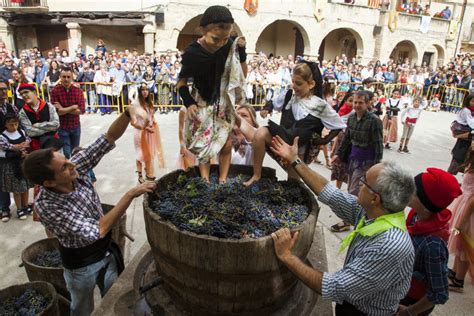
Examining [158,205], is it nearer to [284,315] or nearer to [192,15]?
[284,315]

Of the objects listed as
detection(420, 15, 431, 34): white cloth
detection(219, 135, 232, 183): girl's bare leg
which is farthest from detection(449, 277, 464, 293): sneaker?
detection(420, 15, 431, 34): white cloth

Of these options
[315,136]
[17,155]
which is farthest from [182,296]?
[17,155]

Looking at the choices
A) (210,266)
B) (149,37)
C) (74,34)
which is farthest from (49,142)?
(74,34)

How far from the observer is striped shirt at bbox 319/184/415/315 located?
67.4 inches

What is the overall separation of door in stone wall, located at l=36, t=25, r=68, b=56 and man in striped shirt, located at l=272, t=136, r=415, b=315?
20.7 metres

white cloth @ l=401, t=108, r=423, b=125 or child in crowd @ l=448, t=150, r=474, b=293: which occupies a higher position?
white cloth @ l=401, t=108, r=423, b=125

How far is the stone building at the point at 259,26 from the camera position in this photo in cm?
1736

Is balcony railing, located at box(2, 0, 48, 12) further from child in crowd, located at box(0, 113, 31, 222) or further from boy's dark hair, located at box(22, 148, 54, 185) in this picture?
boy's dark hair, located at box(22, 148, 54, 185)

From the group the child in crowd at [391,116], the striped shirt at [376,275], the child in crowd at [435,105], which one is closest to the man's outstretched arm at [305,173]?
the striped shirt at [376,275]

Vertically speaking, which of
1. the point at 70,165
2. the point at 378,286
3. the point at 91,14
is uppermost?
the point at 91,14

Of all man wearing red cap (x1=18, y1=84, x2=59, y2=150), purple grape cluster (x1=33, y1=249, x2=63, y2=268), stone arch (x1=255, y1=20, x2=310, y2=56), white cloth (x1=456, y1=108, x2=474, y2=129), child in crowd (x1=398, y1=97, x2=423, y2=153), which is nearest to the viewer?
purple grape cluster (x1=33, y1=249, x2=63, y2=268)

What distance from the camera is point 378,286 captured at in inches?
68.3

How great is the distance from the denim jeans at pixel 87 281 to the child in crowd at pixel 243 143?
6.49 feet

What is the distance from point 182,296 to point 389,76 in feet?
60.6
